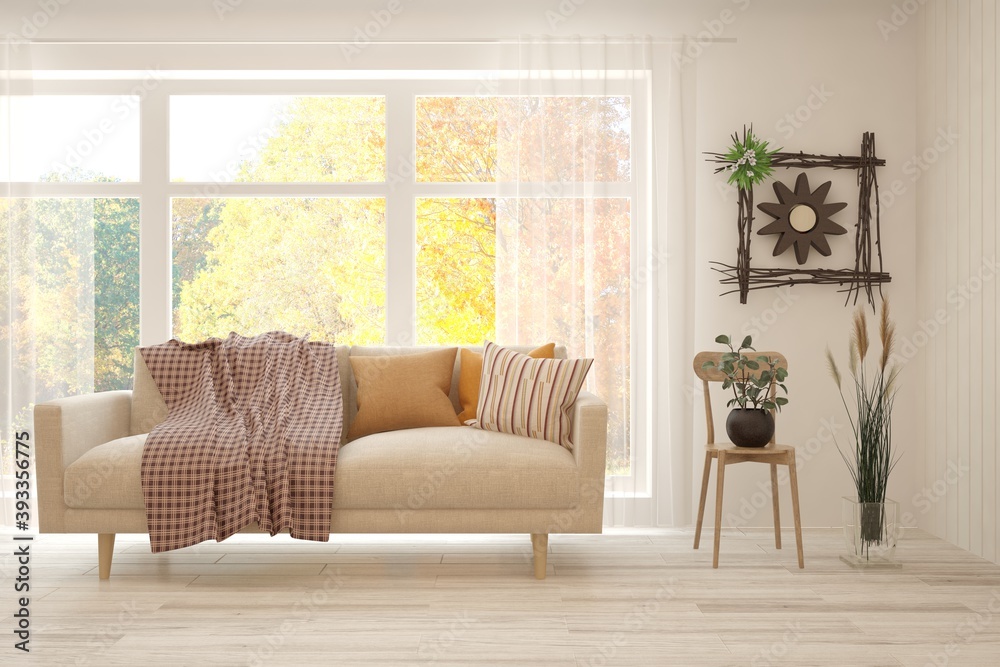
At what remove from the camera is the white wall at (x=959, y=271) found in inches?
134

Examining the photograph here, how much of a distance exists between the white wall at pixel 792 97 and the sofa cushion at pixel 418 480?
1.38 meters

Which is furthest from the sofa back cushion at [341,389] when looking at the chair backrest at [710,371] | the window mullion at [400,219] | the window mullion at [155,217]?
the window mullion at [155,217]

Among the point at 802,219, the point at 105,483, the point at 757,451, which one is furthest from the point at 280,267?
the point at 802,219

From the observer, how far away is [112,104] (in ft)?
14.2

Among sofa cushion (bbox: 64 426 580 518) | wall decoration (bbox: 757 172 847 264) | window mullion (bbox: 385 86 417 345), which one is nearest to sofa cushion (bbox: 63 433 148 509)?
sofa cushion (bbox: 64 426 580 518)

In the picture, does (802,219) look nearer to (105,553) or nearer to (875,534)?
(875,534)

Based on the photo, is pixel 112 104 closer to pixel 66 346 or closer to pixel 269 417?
pixel 66 346

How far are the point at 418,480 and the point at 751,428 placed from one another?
139 cm

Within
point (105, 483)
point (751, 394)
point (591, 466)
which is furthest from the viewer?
point (751, 394)

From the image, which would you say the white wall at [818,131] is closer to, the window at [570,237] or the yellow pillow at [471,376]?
the window at [570,237]

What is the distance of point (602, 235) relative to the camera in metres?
4.05

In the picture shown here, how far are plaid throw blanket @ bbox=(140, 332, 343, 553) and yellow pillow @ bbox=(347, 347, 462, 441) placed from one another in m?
0.16

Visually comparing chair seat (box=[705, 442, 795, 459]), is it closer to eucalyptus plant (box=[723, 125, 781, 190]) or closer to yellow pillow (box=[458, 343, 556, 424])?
yellow pillow (box=[458, 343, 556, 424])

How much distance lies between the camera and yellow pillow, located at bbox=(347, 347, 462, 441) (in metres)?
3.45
